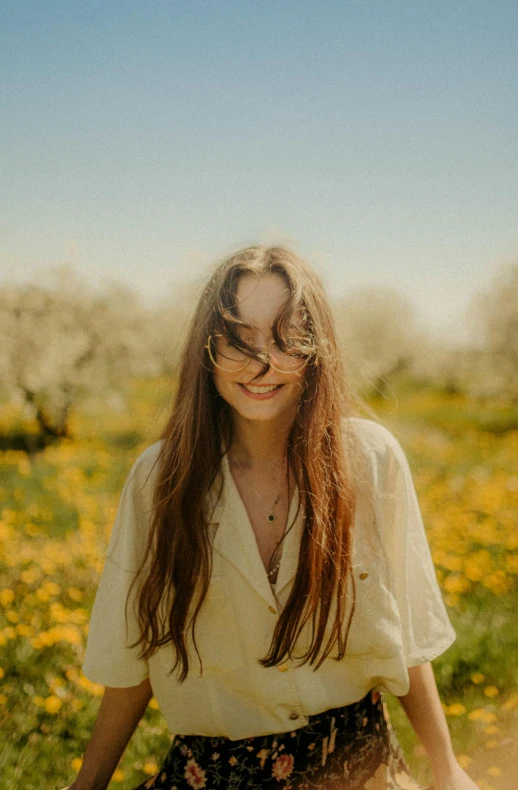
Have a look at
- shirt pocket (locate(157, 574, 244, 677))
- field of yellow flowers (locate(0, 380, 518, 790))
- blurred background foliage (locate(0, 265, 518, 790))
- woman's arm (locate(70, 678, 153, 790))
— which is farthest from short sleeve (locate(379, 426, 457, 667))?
woman's arm (locate(70, 678, 153, 790))

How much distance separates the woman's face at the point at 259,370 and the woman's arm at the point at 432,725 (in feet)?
2.69

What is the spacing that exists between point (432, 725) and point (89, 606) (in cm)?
245

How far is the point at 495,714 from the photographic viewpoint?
274 centimetres

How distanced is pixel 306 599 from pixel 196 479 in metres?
0.42

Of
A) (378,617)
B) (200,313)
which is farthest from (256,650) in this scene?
(200,313)

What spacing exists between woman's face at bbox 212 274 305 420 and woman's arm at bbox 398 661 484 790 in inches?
32.3

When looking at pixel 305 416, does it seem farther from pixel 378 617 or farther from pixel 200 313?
pixel 378 617

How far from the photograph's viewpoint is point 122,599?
1.58 meters

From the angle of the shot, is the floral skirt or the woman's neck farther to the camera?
the woman's neck

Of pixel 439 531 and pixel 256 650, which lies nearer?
pixel 256 650

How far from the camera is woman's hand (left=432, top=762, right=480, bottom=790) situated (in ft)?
5.12

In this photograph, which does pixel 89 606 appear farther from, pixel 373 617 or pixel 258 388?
pixel 258 388

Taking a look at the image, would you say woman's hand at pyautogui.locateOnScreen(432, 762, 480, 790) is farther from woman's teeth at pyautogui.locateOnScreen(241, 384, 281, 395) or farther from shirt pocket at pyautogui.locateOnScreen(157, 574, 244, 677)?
woman's teeth at pyautogui.locateOnScreen(241, 384, 281, 395)

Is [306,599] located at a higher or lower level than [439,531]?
higher
